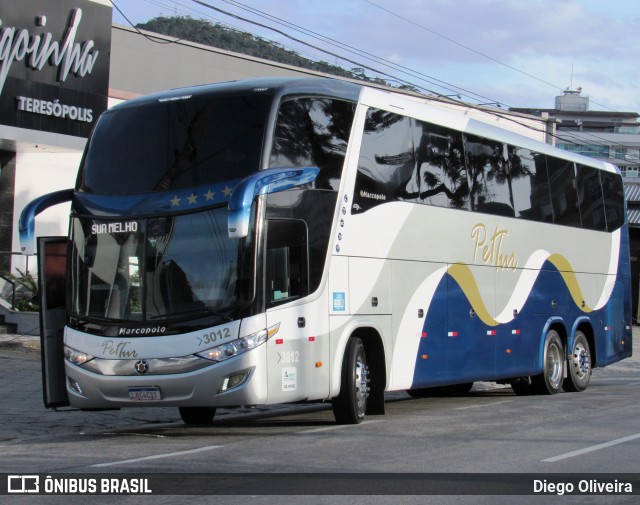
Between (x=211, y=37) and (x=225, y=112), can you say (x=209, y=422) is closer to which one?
(x=225, y=112)

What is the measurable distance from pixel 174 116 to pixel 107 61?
1605cm

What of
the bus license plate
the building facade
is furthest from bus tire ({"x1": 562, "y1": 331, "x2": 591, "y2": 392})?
the building facade

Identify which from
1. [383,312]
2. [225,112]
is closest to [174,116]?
[225,112]

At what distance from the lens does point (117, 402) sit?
1127cm

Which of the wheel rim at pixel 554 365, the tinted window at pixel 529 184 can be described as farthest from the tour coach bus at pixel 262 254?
the wheel rim at pixel 554 365

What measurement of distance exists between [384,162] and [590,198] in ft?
25.5

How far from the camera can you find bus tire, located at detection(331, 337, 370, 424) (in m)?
12.4

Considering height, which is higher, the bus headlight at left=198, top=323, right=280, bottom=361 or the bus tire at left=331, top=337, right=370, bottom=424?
the bus headlight at left=198, top=323, right=280, bottom=361

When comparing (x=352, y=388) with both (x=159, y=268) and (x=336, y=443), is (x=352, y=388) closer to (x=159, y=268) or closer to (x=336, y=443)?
(x=336, y=443)

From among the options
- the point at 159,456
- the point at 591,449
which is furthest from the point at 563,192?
the point at 159,456

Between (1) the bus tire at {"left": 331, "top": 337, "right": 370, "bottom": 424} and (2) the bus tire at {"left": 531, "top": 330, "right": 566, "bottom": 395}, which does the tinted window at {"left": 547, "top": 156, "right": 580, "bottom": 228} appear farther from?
(1) the bus tire at {"left": 331, "top": 337, "right": 370, "bottom": 424}

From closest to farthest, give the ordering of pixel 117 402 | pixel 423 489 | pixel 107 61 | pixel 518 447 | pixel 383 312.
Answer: pixel 423 489
pixel 518 447
pixel 117 402
pixel 383 312
pixel 107 61

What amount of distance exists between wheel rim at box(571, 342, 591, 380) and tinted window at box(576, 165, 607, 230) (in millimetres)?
2315

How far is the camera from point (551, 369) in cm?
1820
